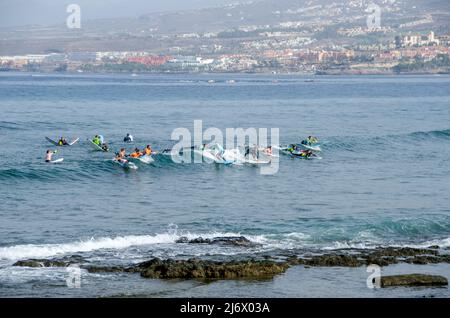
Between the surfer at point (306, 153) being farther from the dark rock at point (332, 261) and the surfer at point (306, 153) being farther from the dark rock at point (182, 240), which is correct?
the dark rock at point (332, 261)

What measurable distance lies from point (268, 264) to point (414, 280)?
3.86m

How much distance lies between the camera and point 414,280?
965 inches

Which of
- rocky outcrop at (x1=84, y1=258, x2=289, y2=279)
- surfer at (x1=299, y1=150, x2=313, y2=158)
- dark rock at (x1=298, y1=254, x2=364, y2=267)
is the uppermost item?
rocky outcrop at (x1=84, y1=258, x2=289, y2=279)

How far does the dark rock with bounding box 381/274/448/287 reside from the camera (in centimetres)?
2441

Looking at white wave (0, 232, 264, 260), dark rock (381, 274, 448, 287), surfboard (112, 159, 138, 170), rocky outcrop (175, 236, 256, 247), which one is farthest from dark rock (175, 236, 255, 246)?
surfboard (112, 159, 138, 170)

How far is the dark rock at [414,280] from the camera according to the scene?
80.1 ft

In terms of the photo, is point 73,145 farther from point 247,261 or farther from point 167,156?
point 247,261

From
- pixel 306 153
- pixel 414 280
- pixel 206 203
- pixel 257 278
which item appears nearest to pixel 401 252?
pixel 414 280

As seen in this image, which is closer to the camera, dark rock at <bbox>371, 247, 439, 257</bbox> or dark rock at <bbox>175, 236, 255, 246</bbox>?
dark rock at <bbox>371, 247, 439, 257</bbox>

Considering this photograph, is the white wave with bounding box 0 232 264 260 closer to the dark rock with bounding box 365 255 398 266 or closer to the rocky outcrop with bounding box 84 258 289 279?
the rocky outcrop with bounding box 84 258 289 279

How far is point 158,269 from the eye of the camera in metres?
25.4

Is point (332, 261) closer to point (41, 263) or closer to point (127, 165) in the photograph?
point (41, 263)

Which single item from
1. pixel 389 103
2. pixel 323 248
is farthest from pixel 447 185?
pixel 389 103

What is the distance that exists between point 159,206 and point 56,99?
85777 millimetres
